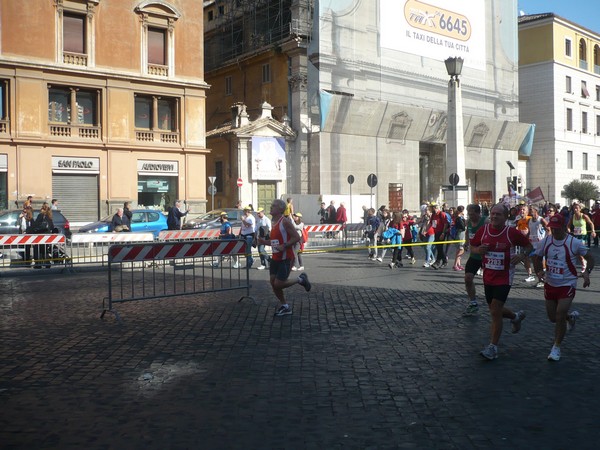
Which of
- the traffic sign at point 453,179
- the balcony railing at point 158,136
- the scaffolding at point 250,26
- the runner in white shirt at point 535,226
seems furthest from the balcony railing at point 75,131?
the runner in white shirt at point 535,226

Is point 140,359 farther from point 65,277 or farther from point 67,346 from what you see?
point 65,277

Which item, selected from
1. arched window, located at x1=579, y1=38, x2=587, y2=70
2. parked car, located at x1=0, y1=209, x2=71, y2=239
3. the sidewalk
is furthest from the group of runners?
arched window, located at x1=579, y1=38, x2=587, y2=70

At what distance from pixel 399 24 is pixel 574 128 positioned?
2375cm

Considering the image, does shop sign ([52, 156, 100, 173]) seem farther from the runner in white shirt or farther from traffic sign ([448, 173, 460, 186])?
the runner in white shirt

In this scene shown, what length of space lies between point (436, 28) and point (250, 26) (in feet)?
38.7

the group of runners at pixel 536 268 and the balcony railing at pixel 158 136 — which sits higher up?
the balcony railing at pixel 158 136

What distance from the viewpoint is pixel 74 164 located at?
31047 millimetres

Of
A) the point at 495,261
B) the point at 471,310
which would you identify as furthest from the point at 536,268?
the point at 471,310

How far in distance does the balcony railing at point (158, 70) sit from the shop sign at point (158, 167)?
4.35 meters

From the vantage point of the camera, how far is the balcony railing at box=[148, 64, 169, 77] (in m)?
33.3

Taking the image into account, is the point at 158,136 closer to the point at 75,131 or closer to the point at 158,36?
the point at 75,131

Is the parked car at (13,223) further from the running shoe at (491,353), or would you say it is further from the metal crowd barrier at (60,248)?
the running shoe at (491,353)

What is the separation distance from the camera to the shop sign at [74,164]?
101ft

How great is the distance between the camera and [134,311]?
36.4ft
